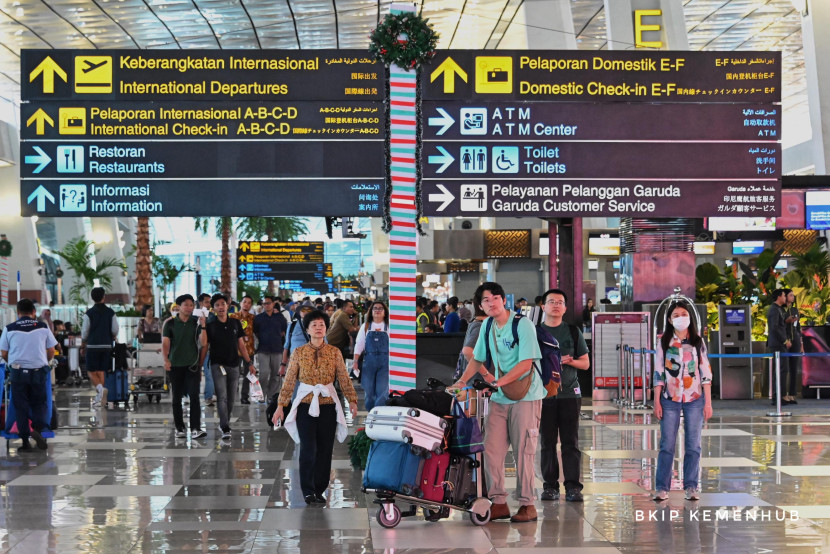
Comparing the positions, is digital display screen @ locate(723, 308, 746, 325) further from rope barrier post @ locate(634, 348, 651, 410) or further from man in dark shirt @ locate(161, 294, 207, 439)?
man in dark shirt @ locate(161, 294, 207, 439)

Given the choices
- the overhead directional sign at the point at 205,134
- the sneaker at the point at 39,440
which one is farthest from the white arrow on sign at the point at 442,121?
the sneaker at the point at 39,440

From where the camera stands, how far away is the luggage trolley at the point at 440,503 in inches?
320

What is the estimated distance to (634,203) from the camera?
12609 mm

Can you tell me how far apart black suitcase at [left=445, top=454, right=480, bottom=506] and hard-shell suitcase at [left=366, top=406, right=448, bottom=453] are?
210 mm

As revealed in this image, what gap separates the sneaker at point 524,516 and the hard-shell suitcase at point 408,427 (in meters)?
0.85

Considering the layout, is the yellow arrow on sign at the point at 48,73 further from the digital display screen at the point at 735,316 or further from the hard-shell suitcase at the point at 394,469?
the digital display screen at the point at 735,316

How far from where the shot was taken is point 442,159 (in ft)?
40.4

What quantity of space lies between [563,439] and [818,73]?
17.7 metres

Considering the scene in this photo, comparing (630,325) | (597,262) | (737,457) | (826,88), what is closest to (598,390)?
(630,325)

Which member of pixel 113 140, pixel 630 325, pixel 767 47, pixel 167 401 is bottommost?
pixel 167 401

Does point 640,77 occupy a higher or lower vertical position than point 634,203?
higher

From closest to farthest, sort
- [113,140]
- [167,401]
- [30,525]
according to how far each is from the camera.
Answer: [30,525] < [113,140] < [167,401]

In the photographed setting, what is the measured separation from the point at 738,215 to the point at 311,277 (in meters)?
32.7

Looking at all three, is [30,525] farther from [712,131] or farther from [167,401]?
[167,401]
